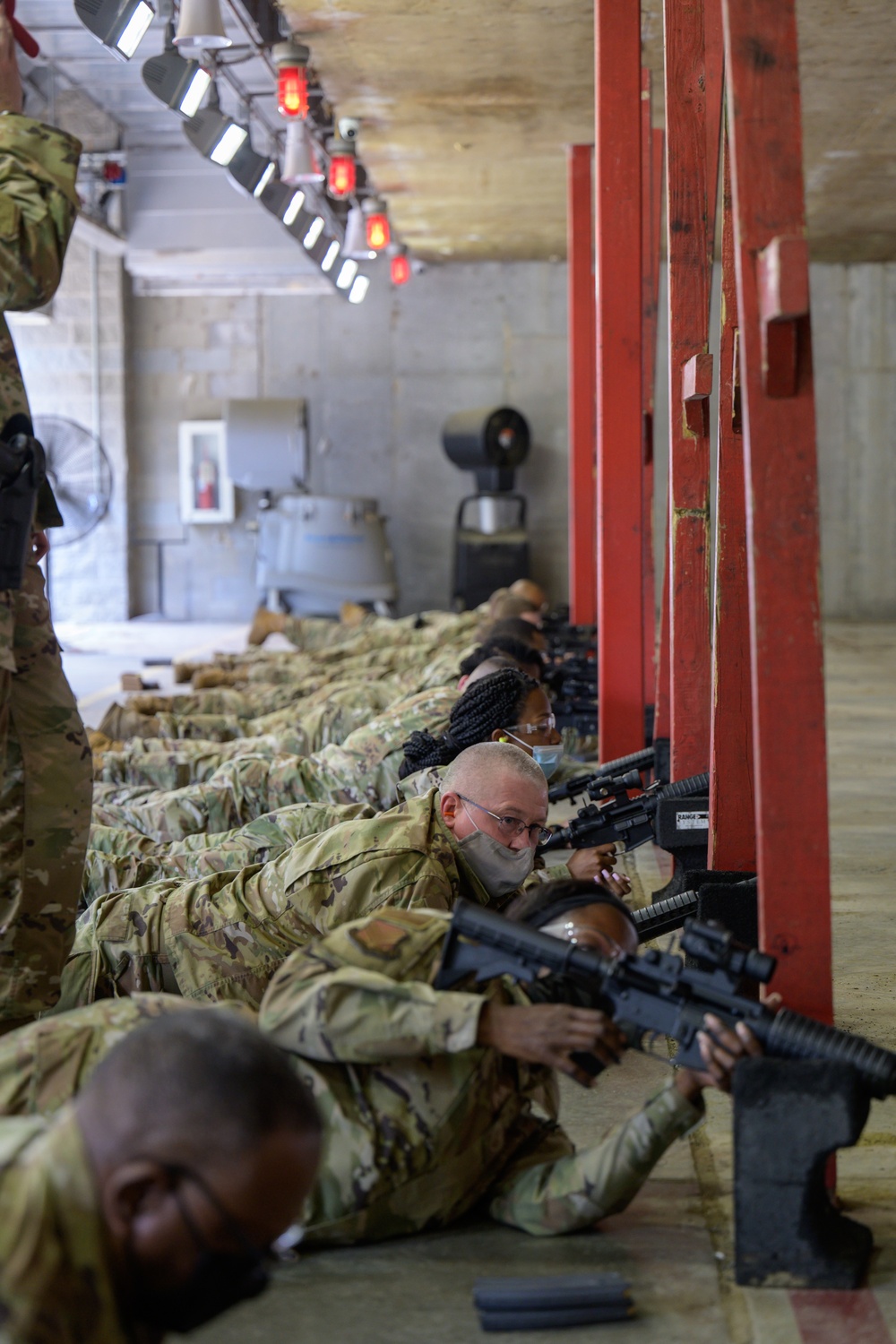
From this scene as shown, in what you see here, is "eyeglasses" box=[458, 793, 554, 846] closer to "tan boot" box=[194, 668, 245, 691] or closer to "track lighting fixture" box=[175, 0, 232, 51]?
"track lighting fixture" box=[175, 0, 232, 51]

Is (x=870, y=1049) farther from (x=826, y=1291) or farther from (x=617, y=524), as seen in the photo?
(x=617, y=524)

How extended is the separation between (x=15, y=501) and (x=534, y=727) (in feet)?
8.15

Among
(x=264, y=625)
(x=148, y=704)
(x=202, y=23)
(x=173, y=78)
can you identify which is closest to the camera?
(x=202, y=23)

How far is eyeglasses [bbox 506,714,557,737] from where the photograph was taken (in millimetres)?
4930

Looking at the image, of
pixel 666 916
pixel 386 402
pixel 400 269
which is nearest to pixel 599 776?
pixel 666 916

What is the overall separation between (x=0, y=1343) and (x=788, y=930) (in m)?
1.64

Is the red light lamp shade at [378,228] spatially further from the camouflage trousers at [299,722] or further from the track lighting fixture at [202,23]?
the camouflage trousers at [299,722]

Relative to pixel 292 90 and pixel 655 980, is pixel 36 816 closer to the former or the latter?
pixel 655 980

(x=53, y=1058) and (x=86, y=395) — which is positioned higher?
(x=86, y=395)

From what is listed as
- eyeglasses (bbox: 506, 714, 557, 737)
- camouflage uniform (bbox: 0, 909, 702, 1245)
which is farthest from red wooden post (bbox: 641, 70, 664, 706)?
camouflage uniform (bbox: 0, 909, 702, 1245)

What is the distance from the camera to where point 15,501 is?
114 inches

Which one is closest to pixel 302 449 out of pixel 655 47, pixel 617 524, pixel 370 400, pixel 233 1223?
pixel 370 400

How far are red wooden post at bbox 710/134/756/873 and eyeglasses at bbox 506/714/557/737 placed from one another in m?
1.24

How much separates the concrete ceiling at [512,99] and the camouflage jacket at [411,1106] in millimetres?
6486
